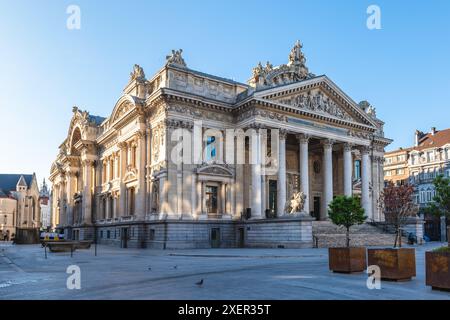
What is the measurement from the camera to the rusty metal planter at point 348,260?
15.8 metres

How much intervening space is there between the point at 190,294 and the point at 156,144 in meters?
32.8

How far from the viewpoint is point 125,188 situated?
50531 millimetres

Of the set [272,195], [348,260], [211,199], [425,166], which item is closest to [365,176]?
[272,195]

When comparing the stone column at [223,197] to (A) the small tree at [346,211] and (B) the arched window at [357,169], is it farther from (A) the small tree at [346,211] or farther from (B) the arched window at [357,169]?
(B) the arched window at [357,169]

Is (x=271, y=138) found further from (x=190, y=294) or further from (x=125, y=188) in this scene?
(x=190, y=294)

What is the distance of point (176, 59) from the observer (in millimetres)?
43375

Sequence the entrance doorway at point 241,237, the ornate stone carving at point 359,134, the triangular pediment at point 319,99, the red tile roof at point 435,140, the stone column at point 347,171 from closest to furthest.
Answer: the entrance doorway at point 241,237 → the triangular pediment at point 319,99 → the stone column at point 347,171 → the ornate stone carving at point 359,134 → the red tile roof at point 435,140

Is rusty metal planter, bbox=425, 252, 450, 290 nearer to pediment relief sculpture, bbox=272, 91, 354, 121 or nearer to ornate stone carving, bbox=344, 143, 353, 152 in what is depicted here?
pediment relief sculpture, bbox=272, 91, 354, 121

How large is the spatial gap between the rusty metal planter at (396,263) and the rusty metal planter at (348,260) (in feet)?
5.14

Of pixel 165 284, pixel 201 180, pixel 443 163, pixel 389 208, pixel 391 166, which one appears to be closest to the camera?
pixel 165 284

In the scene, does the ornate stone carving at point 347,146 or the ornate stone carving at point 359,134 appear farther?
the ornate stone carving at point 359,134

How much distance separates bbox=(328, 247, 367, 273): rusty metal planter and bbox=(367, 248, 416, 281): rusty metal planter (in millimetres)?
1566

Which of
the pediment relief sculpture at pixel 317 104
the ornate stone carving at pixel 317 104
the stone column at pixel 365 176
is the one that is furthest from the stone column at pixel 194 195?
the stone column at pixel 365 176

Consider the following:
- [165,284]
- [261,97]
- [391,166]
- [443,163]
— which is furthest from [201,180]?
[391,166]
